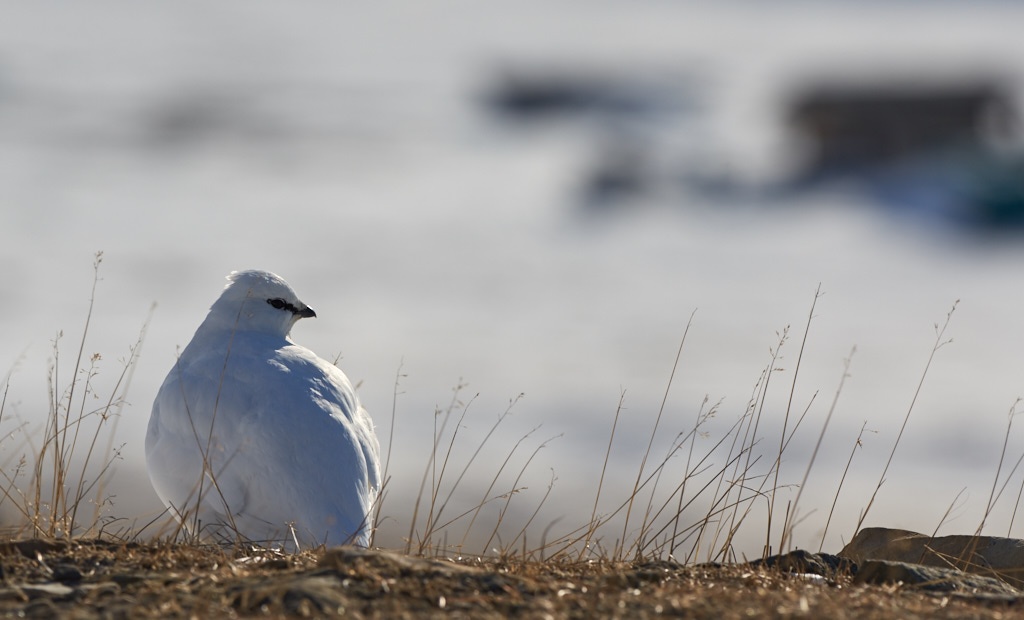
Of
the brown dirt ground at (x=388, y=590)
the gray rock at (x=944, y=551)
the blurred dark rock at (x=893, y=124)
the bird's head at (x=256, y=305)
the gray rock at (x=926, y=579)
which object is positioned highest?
the blurred dark rock at (x=893, y=124)

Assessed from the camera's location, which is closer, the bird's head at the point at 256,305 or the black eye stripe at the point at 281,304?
the bird's head at the point at 256,305

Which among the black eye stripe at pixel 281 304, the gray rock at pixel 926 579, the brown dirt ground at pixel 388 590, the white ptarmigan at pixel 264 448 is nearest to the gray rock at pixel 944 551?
the gray rock at pixel 926 579

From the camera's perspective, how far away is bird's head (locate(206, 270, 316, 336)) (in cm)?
602

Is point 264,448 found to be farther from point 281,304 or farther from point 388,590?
point 388,590

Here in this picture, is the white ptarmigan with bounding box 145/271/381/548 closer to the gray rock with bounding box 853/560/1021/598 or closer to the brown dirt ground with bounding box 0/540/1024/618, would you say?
the brown dirt ground with bounding box 0/540/1024/618

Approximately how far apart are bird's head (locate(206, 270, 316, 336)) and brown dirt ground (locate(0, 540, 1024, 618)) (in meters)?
2.01

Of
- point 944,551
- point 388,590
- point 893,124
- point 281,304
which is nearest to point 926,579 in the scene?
point 944,551

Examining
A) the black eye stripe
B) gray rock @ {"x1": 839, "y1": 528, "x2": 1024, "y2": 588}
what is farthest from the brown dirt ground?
the black eye stripe

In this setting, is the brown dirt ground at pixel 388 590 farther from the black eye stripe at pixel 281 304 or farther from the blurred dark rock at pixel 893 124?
the blurred dark rock at pixel 893 124

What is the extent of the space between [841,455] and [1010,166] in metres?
37.3

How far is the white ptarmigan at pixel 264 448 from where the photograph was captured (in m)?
4.97

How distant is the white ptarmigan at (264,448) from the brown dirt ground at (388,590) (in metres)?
0.81

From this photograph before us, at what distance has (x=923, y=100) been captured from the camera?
60312 mm

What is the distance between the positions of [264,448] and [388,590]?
1714mm
